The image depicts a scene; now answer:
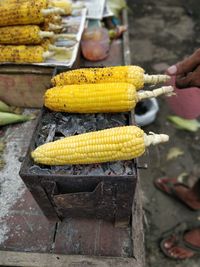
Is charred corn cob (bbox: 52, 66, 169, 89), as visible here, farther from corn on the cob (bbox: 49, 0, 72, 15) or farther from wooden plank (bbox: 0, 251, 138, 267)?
corn on the cob (bbox: 49, 0, 72, 15)

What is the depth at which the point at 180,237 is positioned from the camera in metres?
3.01

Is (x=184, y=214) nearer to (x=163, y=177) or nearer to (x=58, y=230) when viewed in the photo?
(x=163, y=177)

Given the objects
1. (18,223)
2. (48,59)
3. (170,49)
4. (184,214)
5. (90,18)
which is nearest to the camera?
(18,223)

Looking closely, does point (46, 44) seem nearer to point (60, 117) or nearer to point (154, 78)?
point (60, 117)

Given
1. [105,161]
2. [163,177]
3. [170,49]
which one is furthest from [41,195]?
[170,49]

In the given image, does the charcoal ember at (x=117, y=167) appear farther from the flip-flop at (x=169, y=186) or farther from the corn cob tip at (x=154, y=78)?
the flip-flop at (x=169, y=186)

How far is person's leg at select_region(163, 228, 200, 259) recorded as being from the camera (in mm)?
2869

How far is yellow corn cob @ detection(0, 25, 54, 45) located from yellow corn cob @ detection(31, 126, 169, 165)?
4.14 feet

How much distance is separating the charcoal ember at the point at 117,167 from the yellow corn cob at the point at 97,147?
5 centimetres

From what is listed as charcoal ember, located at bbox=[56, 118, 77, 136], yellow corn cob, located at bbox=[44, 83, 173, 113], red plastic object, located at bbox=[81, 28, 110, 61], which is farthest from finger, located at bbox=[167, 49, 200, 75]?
red plastic object, located at bbox=[81, 28, 110, 61]

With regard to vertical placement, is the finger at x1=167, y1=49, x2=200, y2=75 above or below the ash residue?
above

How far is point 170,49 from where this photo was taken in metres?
5.30

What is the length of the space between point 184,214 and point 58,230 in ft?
5.46

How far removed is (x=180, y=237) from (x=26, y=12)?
2583mm
